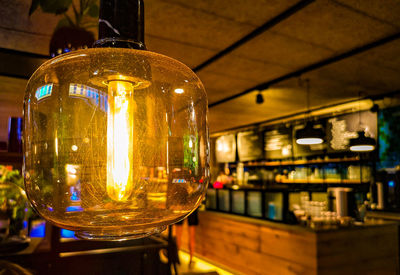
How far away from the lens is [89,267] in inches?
87.4

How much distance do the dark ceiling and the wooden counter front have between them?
206 centimetres

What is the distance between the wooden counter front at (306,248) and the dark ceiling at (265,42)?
6.75 feet

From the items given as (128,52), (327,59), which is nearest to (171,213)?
(128,52)

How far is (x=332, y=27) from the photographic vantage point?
3199 millimetres

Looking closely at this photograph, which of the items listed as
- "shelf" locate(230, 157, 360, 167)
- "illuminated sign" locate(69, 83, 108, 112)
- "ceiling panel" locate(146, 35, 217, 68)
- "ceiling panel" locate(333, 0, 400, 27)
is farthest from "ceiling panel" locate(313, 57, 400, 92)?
"illuminated sign" locate(69, 83, 108, 112)

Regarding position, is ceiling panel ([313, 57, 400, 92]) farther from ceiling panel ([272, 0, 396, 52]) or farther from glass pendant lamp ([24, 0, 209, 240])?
glass pendant lamp ([24, 0, 209, 240])

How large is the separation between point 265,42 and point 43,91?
3428 mm

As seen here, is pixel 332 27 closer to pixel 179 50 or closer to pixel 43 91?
pixel 179 50

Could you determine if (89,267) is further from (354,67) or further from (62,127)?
(354,67)

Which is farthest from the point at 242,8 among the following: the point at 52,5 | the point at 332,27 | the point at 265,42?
the point at 52,5

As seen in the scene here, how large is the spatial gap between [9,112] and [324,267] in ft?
22.4

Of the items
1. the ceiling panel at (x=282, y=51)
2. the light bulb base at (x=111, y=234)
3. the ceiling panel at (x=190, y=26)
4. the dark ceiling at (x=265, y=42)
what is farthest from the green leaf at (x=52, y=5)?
the ceiling panel at (x=282, y=51)

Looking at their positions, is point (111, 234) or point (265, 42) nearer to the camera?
point (111, 234)

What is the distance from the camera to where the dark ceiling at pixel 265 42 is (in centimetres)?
288
